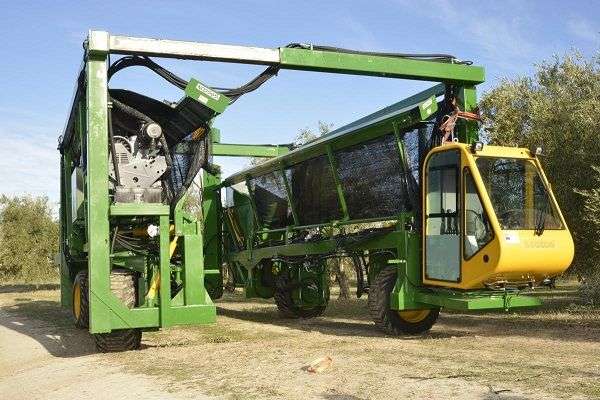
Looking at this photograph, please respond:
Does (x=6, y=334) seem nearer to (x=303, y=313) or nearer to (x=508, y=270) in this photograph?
(x=303, y=313)

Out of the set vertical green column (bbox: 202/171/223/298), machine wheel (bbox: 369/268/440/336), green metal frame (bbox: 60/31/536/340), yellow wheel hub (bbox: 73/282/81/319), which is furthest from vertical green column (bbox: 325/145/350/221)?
yellow wheel hub (bbox: 73/282/81/319)

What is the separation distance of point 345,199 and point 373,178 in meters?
0.87

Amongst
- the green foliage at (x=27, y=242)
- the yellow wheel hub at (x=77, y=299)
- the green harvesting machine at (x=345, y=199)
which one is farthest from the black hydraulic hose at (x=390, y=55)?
the green foliage at (x=27, y=242)

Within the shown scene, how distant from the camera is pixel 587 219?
11.3 meters

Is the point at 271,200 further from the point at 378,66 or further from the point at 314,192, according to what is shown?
the point at 378,66

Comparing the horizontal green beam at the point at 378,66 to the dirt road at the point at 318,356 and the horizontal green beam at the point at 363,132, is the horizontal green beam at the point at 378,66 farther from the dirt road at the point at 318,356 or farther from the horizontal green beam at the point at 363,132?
the dirt road at the point at 318,356

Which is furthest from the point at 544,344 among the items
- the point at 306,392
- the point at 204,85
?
the point at 204,85

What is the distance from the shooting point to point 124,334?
25.9 feet

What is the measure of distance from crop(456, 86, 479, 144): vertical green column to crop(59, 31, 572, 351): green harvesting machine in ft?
0.07

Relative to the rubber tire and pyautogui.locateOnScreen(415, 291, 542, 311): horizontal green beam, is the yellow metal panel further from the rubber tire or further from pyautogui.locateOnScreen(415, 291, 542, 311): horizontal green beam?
the rubber tire

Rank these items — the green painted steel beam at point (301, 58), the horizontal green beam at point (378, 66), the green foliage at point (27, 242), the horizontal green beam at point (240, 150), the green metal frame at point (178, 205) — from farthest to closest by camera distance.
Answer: the green foliage at point (27, 242) → the horizontal green beam at point (240, 150) → the horizontal green beam at point (378, 66) → the green painted steel beam at point (301, 58) → the green metal frame at point (178, 205)

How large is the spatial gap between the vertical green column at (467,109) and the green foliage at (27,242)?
86.0 ft

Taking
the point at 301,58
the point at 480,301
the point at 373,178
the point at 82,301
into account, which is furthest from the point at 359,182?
the point at 82,301

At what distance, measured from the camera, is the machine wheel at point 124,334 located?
7777 mm
